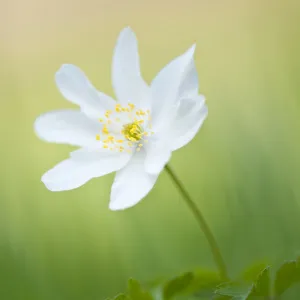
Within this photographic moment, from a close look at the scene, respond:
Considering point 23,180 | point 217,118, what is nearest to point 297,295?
point 217,118

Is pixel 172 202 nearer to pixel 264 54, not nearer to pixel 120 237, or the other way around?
pixel 120 237

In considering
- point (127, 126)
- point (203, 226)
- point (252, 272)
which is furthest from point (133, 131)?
point (252, 272)

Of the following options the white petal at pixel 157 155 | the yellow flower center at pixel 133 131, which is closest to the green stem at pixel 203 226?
the white petal at pixel 157 155

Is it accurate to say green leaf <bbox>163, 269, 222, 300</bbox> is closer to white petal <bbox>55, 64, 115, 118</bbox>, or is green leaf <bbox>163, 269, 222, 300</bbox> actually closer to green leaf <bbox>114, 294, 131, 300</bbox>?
green leaf <bbox>114, 294, 131, 300</bbox>

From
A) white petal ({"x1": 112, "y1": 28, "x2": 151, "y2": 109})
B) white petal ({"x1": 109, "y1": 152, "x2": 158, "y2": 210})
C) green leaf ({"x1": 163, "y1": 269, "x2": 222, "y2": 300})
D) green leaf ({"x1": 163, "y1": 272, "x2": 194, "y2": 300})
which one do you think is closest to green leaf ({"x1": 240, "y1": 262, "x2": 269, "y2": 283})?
green leaf ({"x1": 163, "y1": 269, "x2": 222, "y2": 300})

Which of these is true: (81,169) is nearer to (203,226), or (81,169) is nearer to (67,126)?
(67,126)
